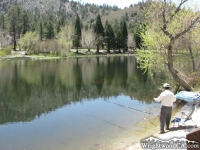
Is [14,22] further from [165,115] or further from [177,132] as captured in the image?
[177,132]

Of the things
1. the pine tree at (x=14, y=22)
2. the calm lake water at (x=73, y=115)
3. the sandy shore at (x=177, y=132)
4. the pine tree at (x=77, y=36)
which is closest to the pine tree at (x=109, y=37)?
the pine tree at (x=77, y=36)

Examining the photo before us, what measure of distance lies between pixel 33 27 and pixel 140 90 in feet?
283

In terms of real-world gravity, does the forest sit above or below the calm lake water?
above

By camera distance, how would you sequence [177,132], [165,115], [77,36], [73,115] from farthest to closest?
1. [77,36]
2. [73,115]
3. [165,115]
4. [177,132]

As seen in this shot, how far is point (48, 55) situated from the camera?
85.6 metres

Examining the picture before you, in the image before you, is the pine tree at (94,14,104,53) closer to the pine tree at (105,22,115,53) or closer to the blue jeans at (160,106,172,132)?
the pine tree at (105,22,115,53)

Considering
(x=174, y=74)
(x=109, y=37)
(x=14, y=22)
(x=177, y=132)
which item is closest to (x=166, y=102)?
(x=177, y=132)

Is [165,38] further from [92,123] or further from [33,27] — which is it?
[33,27]

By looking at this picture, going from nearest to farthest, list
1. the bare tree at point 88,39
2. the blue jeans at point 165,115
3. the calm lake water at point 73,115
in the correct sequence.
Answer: the blue jeans at point 165,115 < the calm lake water at point 73,115 < the bare tree at point 88,39

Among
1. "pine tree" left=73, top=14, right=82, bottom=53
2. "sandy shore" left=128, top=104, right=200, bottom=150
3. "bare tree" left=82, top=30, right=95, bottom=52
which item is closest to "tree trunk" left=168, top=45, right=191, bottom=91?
"sandy shore" left=128, top=104, right=200, bottom=150

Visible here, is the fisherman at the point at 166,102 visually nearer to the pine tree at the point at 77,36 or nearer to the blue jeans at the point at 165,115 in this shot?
the blue jeans at the point at 165,115

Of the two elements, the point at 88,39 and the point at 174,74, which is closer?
Result: the point at 174,74

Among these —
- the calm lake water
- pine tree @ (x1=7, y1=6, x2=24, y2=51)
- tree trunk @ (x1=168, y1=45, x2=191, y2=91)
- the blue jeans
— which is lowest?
the calm lake water

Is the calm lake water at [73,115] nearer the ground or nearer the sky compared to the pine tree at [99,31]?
nearer the ground
